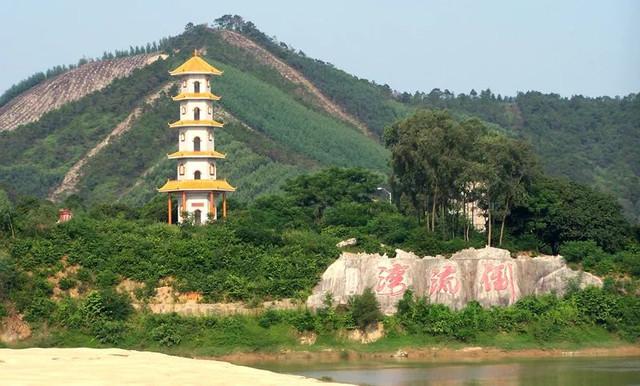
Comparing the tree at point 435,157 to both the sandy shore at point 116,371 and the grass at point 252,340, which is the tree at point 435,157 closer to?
the grass at point 252,340

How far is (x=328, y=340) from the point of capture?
4575 centimetres

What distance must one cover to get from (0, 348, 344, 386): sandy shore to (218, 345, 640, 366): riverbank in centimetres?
993

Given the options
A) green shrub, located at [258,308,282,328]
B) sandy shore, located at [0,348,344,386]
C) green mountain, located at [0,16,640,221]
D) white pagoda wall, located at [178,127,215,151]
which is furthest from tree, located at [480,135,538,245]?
green mountain, located at [0,16,640,221]

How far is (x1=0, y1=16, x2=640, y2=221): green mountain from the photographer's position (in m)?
87.7

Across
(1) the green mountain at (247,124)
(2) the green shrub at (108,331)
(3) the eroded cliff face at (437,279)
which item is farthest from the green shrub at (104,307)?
(1) the green mountain at (247,124)

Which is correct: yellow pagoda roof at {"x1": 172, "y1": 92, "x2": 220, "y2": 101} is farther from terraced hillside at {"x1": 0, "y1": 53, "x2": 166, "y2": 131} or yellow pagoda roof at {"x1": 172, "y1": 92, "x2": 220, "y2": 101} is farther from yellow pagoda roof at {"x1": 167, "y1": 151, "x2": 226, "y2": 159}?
terraced hillside at {"x1": 0, "y1": 53, "x2": 166, "y2": 131}

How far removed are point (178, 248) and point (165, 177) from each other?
35.3m

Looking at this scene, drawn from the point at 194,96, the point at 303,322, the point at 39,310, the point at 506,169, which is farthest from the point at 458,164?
the point at 39,310

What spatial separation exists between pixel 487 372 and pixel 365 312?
6.05 metres

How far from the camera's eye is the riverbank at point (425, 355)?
146 ft

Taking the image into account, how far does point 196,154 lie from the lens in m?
55.0

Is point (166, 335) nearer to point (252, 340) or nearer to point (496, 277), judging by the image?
point (252, 340)

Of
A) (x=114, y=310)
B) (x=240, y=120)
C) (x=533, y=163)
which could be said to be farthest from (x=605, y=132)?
(x=114, y=310)

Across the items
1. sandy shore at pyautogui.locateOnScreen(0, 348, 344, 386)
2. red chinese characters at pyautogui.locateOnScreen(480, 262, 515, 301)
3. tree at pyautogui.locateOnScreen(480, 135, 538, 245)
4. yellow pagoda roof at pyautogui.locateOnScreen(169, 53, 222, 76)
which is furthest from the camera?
yellow pagoda roof at pyautogui.locateOnScreen(169, 53, 222, 76)
